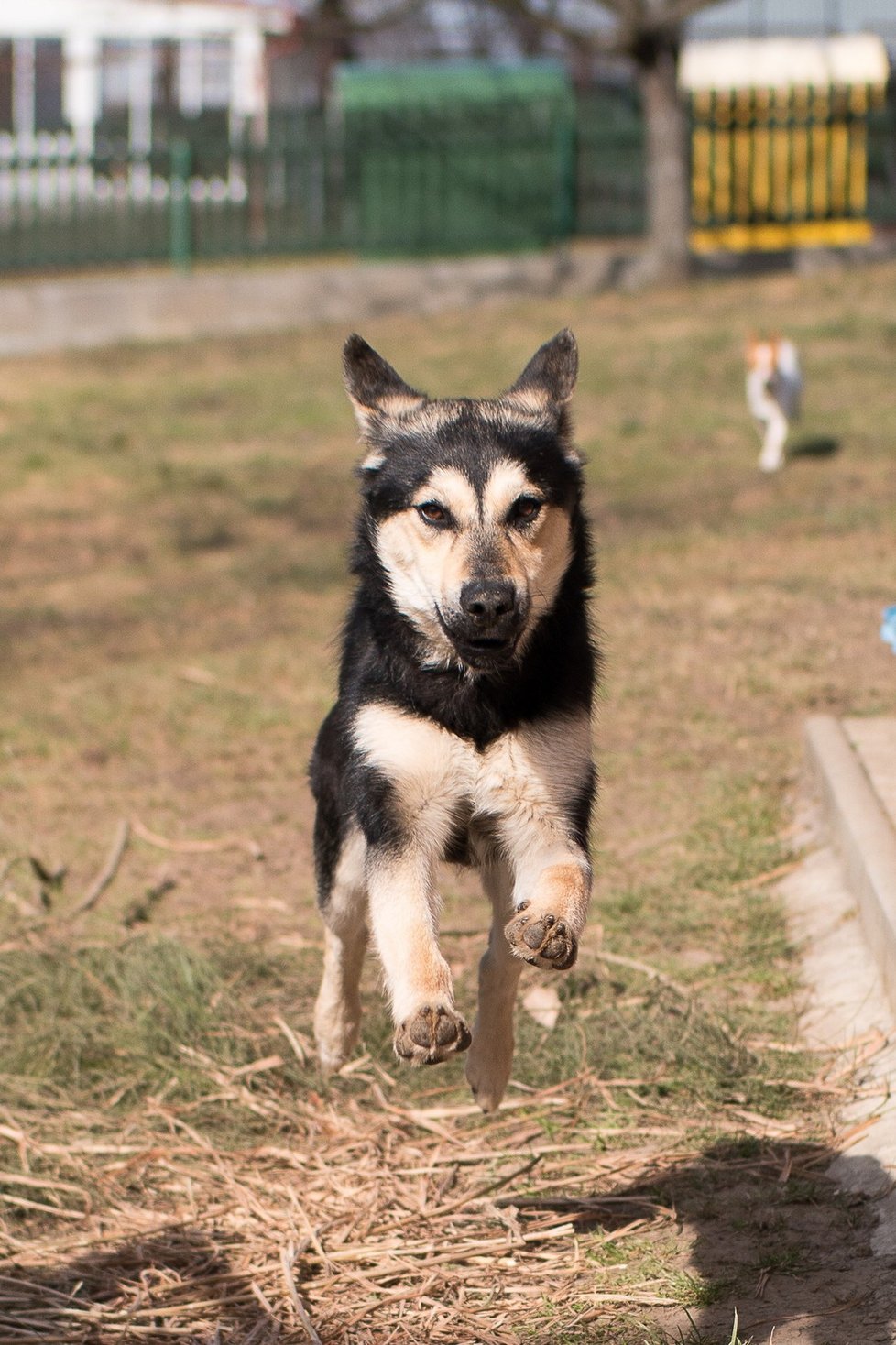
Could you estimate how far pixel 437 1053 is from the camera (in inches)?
135

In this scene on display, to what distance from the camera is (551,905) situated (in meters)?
3.58

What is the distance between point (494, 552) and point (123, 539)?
8338 millimetres

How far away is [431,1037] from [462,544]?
3.81 ft

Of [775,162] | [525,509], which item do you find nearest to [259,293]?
[775,162]

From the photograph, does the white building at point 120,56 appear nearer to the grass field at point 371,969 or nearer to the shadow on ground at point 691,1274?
the grass field at point 371,969

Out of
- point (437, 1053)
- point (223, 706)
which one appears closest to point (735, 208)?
point (223, 706)

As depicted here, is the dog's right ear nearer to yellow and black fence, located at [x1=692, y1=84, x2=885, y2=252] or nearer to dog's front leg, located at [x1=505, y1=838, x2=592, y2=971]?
dog's front leg, located at [x1=505, y1=838, x2=592, y2=971]

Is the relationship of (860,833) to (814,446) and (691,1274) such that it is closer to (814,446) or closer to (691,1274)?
(691,1274)

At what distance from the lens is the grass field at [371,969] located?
4203mm

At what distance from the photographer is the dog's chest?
395 centimetres

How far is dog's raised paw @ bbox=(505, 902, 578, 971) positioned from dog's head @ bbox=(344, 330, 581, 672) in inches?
24.8

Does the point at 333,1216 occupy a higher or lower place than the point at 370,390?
lower

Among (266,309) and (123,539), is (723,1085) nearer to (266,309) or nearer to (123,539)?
(123,539)

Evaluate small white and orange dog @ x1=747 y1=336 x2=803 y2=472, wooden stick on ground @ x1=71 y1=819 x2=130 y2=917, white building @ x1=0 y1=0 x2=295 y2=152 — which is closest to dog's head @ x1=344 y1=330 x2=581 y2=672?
wooden stick on ground @ x1=71 y1=819 x2=130 y2=917
